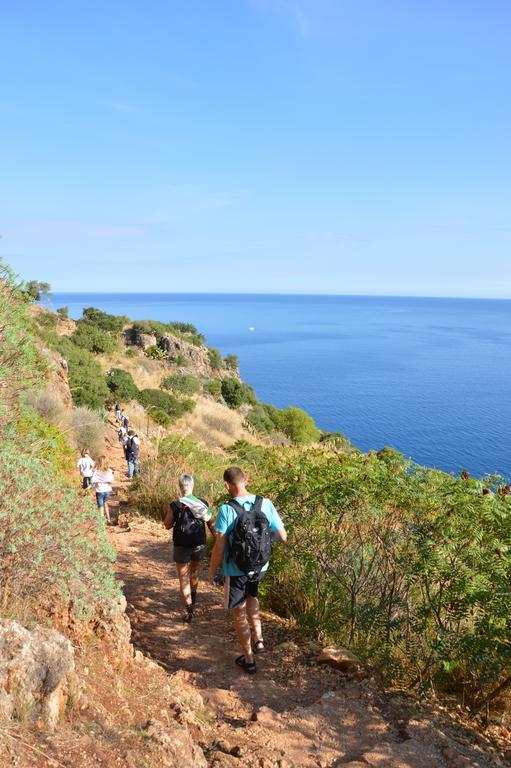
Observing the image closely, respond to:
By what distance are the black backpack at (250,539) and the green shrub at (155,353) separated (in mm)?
33880

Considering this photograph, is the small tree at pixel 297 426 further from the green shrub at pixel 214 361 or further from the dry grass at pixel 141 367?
the green shrub at pixel 214 361

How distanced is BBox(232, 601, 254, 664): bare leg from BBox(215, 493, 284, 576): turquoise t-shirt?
377 mm

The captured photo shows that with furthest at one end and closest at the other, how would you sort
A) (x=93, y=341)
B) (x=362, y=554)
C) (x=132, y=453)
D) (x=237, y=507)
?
1. (x=93, y=341)
2. (x=132, y=453)
3. (x=362, y=554)
4. (x=237, y=507)

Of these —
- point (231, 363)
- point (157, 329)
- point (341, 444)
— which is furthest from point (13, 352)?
point (231, 363)

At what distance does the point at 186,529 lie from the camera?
5492mm

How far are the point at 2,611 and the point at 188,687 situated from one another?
5.76ft

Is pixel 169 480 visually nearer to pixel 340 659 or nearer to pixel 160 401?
pixel 340 659

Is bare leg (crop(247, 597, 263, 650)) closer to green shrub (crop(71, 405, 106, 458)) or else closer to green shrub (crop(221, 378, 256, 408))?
green shrub (crop(71, 405, 106, 458))

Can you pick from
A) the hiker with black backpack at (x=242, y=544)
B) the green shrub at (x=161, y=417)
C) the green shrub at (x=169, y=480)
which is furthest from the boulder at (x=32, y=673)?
the green shrub at (x=161, y=417)

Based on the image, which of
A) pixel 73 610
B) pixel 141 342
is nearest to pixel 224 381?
pixel 141 342

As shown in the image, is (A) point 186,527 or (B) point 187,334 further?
(B) point 187,334

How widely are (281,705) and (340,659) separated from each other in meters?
0.72

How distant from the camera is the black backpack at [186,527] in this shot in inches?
217

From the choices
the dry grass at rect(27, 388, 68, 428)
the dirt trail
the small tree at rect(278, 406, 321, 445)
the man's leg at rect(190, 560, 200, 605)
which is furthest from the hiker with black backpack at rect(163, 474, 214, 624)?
the small tree at rect(278, 406, 321, 445)
